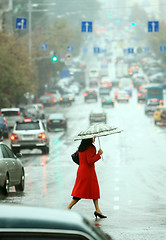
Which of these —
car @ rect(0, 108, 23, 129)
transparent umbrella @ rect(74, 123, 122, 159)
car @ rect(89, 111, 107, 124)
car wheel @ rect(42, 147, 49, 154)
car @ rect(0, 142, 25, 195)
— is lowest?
car @ rect(89, 111, 107, 124)

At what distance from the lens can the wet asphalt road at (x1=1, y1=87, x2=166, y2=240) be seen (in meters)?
13.3

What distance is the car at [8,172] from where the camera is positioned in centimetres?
1794

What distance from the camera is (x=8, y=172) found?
1841cm

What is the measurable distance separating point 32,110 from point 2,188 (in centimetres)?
5132

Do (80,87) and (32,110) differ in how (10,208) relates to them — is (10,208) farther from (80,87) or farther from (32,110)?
(80,87)

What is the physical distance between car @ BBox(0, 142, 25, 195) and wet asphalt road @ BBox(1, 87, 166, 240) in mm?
282

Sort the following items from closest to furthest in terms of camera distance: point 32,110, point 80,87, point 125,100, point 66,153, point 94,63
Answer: point 66,153 → point 32,110 → point 125,100 → point 80,87 → point 94,63

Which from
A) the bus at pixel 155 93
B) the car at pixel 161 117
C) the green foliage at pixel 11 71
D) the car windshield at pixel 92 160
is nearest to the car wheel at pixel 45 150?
the car windshield at pixel 92 160

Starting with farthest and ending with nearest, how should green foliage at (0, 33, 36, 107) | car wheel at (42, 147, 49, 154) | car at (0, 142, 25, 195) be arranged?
green foliage at (0, 33, 36, 107) < car wheel at (42, 147, 49, 154) < car at (0, 142, 25, 195)

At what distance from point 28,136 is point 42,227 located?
30.3 meters

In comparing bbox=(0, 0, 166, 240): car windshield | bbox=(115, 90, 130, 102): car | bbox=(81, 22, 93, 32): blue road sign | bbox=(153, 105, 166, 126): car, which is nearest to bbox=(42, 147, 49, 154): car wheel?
bbox=(0, 0, 166, 240): car windshield

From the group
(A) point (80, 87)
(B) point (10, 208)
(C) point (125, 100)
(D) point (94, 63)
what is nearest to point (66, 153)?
(B) point (10, 208)

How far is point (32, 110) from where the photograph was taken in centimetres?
6912

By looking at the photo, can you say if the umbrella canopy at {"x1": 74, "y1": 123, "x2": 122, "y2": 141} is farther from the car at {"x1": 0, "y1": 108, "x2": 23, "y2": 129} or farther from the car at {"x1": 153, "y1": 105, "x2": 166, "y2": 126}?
the car at {"x1": 153, "y1": 105, "x2": 166, "y2": 126}
